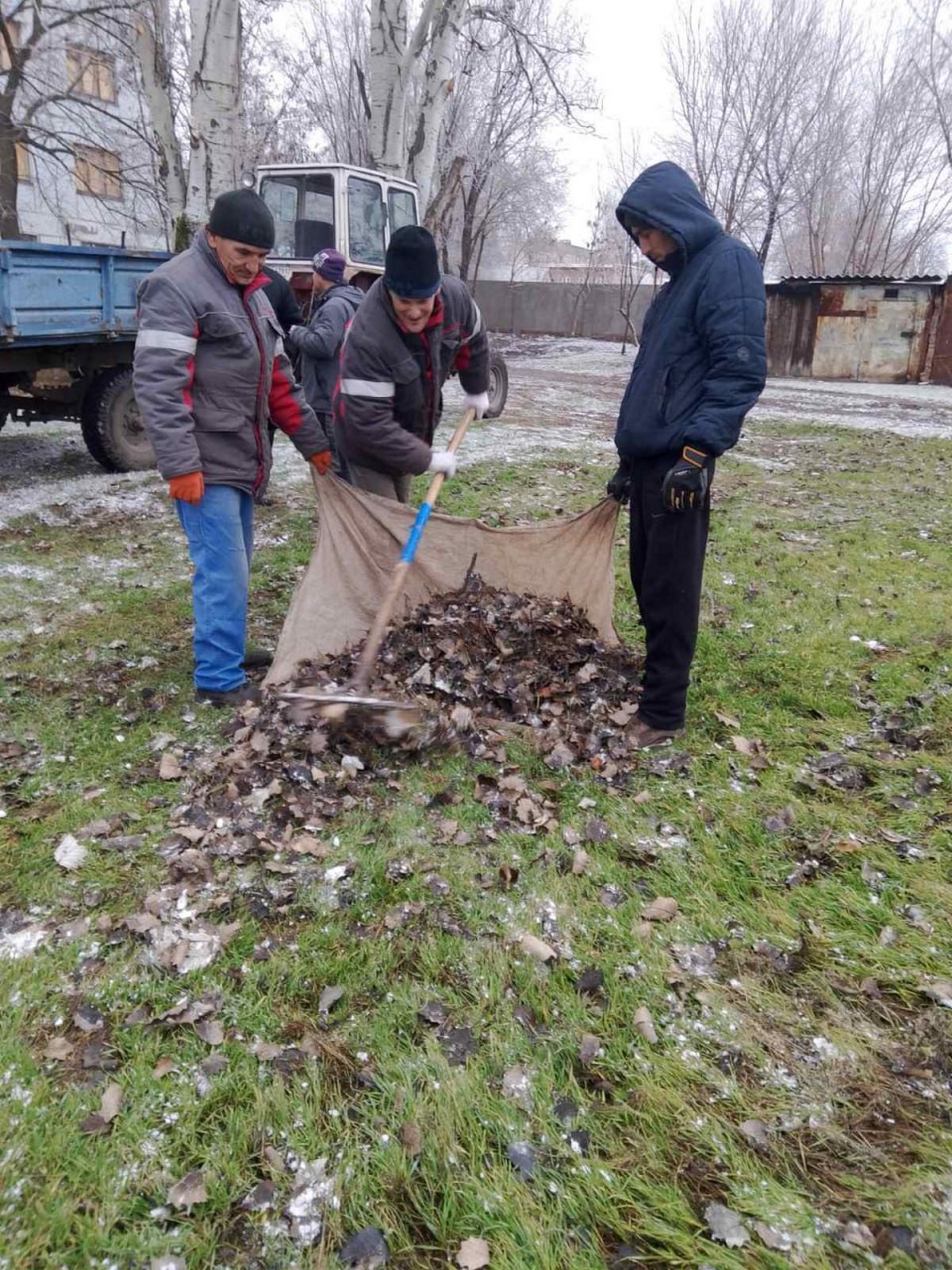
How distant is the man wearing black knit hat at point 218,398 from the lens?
3.18 meters

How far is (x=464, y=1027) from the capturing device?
7.25 ft

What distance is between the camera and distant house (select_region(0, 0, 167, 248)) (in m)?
21.1

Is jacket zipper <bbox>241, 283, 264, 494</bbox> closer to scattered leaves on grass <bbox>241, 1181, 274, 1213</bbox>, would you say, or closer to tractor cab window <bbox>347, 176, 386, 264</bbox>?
scattered leaves on grass <bbox>241, 1181, 274, 1213</bbox>

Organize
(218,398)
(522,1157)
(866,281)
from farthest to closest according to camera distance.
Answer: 1. (866,281)
2. (218,398)
3. (522,1157)

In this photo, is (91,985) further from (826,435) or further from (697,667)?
(826,435)

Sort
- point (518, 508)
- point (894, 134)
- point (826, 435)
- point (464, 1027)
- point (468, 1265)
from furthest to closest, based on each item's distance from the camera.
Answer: point (894, 134)
point (826, 435)
point (518, 508)
point (464, 1027)
point (468, 1265)

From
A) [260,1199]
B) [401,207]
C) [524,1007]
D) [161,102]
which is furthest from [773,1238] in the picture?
[161,102]

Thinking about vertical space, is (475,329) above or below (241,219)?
below

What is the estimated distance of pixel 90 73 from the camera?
26672 millimetres

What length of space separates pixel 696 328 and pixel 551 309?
3435 centimetres

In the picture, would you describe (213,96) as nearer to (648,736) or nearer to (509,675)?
(509,675)

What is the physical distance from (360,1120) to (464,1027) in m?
0.36

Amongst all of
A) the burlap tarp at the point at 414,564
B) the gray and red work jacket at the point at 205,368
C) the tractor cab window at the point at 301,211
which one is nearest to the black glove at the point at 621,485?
the burlap tarp at the point at 414,564

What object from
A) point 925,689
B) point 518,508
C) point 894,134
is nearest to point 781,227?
point 894,134
